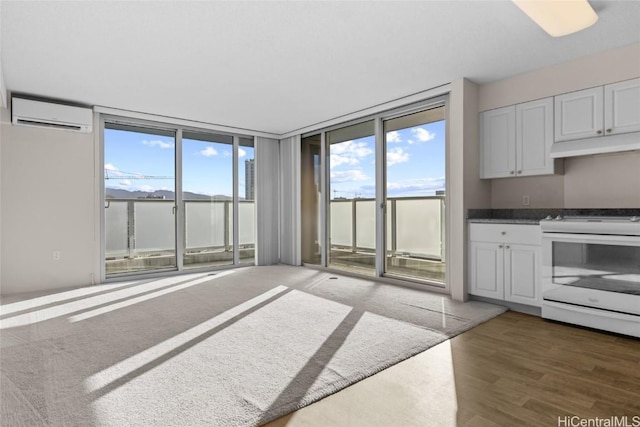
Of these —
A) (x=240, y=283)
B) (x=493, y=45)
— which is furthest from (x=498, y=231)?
(x=240, y=283)

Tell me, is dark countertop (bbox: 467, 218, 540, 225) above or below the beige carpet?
above

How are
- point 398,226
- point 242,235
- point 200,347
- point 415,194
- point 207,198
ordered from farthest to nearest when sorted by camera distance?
point 242,235
point 207,198
point 398,226
point 415,194
point 200,347

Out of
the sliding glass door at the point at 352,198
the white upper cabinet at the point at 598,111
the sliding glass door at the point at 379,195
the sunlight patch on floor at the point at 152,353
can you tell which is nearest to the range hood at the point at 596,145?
the white upper cabinet at the point at 598,111

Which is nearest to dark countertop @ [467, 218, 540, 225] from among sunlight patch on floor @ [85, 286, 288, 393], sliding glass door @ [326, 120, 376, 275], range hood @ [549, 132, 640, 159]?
range hood @ [549, 132, 640, 159]

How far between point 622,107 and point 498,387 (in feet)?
8.85

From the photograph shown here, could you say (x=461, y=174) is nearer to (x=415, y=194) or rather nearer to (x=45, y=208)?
(x=415, y=194)

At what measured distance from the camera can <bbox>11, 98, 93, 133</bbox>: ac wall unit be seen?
13.6 ft

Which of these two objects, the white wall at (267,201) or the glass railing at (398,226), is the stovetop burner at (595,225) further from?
the white wall at (267,201)

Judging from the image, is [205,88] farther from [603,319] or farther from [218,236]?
[603,319]

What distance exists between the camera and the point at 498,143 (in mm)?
3893

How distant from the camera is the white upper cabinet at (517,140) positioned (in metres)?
3.53

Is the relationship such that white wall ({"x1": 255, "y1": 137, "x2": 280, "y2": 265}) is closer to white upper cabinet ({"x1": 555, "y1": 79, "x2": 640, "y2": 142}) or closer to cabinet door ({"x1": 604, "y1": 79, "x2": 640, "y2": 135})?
white upper cabinet ({"x1": 555, "y1": 79, "x2": 640, "y2": 142})

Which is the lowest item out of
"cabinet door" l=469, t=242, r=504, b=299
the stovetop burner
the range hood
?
"cabinet door" l=469, t=242, r=504, b=299

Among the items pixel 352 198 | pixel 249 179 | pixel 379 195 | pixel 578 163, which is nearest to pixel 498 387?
pixel 578 163
